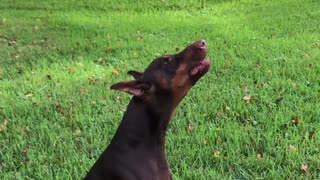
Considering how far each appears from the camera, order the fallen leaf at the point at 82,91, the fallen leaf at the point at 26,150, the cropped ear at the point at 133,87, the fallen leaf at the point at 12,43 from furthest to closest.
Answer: the fallen leaf at the point at 12,43 < the fallen leaf at the point at 82,91 < the fallen leaf at the point at 26,150 < the cropped ear at the point at 133,87

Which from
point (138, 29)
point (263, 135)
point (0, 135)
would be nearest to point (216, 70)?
point (263, 135)

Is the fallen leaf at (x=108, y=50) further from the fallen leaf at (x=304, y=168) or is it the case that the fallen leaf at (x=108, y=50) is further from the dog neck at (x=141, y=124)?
the dog neck at (x=141, y=124)

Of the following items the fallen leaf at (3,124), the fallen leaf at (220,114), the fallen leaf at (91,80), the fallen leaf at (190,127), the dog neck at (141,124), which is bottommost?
the fallen leaf at (3,124)

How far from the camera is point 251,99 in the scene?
5.16 metres

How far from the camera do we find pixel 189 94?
5.51 m

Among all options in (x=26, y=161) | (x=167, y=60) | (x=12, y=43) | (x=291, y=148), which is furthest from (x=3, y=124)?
(x=12, y=43)

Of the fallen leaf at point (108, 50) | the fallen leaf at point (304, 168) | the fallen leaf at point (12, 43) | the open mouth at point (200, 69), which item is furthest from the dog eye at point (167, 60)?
the fallen leaf at point (12, 43)

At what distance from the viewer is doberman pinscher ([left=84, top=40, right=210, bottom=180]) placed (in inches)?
106

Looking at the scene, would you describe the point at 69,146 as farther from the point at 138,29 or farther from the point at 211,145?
the point at 138,29

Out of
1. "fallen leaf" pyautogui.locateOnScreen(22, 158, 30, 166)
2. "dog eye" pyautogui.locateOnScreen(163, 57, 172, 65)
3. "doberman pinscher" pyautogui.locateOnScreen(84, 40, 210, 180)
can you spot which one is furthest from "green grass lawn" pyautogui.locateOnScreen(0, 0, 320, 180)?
"dog eye" pyautogui.locateOnScreen(163, 57, 172, 65)

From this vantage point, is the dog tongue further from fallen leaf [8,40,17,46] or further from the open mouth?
fallen leaf [8,40,17,46]

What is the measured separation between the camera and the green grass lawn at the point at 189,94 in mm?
4133

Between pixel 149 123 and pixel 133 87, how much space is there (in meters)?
0.23

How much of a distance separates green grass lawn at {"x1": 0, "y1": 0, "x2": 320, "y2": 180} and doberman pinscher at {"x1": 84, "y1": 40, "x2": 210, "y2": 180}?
3.82 feet
